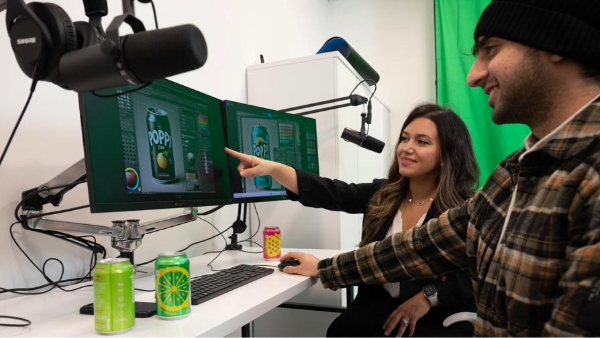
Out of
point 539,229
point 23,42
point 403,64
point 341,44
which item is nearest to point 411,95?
point 403,64

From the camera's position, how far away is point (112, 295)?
0.74 metres

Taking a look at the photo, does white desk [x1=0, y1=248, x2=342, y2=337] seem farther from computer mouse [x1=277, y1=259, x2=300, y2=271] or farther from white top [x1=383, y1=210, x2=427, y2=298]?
white top [x1=383, y1=210, x2=427, y2=298]

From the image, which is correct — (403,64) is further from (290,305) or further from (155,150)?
(155,150)

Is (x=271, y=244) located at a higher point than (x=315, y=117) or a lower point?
lower

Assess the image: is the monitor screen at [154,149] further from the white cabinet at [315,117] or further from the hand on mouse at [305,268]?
the white cabinet at [315,117]

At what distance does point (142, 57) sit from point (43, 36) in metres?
0.19

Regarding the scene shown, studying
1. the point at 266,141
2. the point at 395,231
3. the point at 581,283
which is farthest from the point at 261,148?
the point at 581,283

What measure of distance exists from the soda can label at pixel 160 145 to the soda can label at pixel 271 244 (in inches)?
20.1

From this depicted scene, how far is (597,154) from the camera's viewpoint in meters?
0.65

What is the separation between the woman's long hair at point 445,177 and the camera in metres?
1.60

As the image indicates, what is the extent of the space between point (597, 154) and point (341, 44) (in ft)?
5.80

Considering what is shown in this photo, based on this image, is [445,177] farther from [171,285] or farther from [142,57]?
[142,57]

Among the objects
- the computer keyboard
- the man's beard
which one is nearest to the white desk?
the computer keyboard

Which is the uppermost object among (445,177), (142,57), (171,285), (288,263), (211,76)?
(211,76)
